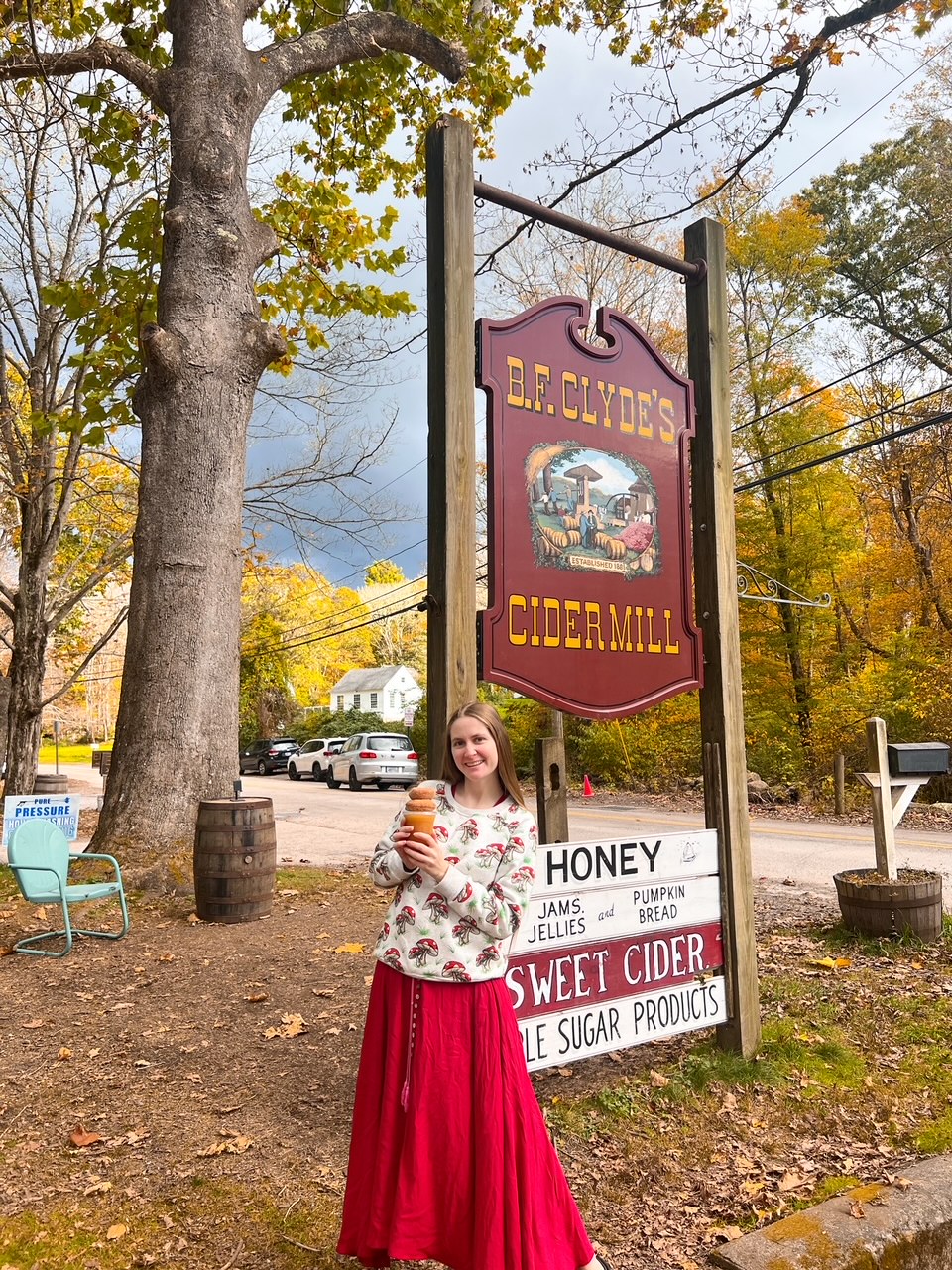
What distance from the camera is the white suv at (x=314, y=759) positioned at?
2939 centimetres

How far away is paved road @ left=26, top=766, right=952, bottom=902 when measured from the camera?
9.55 metres

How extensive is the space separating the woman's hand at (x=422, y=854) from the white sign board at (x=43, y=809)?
7.92m

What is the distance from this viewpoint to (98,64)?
8320 millimetres

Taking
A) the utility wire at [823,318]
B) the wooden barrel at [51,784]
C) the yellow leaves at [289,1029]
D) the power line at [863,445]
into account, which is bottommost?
the yellow leaves at [289,1029]

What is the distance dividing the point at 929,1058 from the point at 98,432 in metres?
9.25

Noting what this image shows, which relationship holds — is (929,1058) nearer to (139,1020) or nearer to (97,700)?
(139,1020)

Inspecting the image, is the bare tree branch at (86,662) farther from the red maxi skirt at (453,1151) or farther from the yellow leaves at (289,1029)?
the red maxi skirt at (453,1151)

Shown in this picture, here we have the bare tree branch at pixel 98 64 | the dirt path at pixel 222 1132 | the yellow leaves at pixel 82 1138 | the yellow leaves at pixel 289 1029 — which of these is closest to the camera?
the dirt path at pixel 222 1132

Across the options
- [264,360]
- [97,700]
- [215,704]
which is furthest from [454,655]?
[97,700]

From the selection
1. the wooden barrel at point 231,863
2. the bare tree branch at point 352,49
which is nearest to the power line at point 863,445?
the bare tree branch at point 352,49

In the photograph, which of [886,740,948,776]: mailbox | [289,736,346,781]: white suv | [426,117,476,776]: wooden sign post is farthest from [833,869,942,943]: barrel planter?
[289,736,346,781]: white suv

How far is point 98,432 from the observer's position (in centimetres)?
954

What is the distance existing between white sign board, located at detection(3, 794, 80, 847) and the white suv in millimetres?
19004

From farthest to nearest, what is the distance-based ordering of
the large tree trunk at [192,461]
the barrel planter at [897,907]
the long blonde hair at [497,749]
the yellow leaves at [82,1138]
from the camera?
1. the large tree trunk at [192,461]
2. the barrel planter at [897,907]
3. the yellow leaves at [82,1138]
4. the long blonde hair at [497,749]
